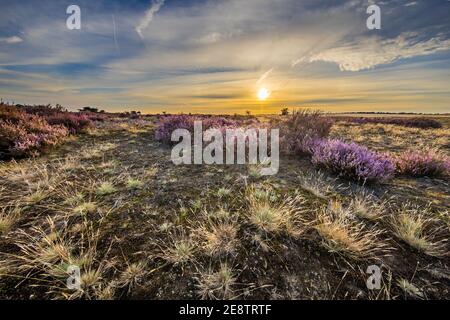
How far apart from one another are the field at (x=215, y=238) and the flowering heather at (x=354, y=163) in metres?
0.15

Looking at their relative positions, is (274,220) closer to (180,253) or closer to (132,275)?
(180,253)

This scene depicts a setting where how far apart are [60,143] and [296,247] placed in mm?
7479

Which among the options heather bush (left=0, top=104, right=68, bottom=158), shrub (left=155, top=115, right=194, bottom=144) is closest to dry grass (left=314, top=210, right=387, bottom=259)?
shrub (left=155, top=115, right=194, bottom=144)

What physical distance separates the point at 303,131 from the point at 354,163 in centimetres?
289

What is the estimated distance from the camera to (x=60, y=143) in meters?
6.90

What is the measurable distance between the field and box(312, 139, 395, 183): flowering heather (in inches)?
5.9

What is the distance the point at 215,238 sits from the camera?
2.46 m

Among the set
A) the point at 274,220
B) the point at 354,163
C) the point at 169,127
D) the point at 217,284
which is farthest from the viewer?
the point at 169,127

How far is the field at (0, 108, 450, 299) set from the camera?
1.99 meters

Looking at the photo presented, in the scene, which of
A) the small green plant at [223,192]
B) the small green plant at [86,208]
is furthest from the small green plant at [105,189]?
the small green plant at [223,192]

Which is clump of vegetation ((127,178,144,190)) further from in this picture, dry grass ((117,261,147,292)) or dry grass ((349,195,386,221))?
dry grass ((349,195,386,221))

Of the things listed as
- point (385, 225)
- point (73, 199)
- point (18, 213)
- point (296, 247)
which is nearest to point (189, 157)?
point (73, 199)

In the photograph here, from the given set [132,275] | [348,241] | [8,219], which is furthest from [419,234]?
[8,219]

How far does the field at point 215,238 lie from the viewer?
1.99m
